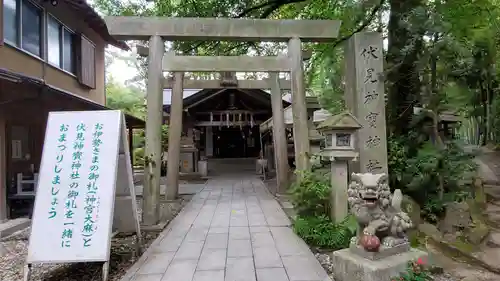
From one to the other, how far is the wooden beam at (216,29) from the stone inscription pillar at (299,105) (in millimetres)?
306

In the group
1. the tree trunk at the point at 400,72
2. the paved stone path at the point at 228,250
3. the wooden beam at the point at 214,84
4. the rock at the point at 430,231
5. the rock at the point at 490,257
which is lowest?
the rock at the point at 490,257

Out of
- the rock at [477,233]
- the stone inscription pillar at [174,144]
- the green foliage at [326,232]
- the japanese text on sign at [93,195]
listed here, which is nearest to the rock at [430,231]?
the rock at [477,233]

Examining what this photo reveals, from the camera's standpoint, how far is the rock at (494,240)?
16.0 feet

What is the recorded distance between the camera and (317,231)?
5.17m

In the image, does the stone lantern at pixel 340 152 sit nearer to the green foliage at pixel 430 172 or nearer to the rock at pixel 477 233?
the green foliage at pixel 430 172

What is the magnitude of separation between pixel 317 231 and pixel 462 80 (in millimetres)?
4716

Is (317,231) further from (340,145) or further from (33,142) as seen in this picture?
(33,142)

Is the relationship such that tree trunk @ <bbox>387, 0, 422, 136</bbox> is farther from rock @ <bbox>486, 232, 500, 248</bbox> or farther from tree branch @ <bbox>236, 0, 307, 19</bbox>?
tree branch @ <bbox>236, 0, 307, 19</bbox>

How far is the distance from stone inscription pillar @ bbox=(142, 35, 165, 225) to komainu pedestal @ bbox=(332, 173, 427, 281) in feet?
12.5

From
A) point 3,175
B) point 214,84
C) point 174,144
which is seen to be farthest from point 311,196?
point 214,84

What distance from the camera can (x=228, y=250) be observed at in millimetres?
4926

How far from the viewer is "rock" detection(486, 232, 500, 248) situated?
4883mm

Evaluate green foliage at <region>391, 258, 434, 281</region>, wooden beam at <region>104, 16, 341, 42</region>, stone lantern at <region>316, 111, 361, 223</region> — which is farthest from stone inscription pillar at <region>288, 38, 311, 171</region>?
green foliage at <region>391, 258, 434, 281</region>

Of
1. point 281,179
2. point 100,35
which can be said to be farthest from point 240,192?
point 100,35
